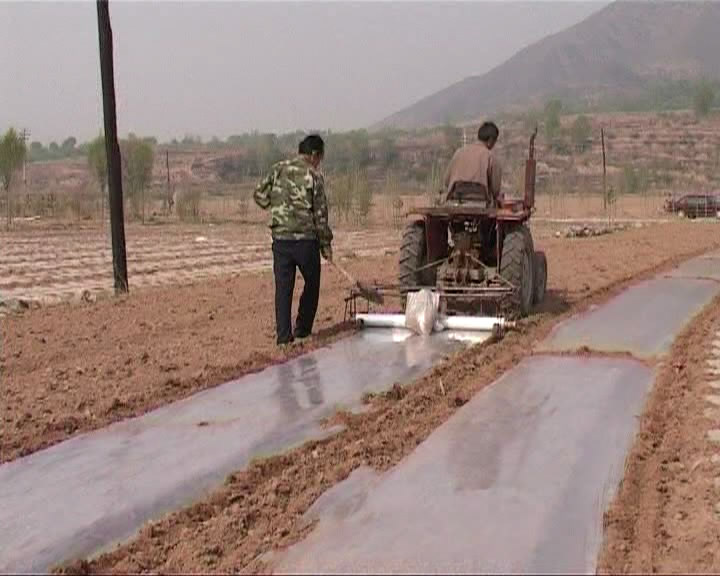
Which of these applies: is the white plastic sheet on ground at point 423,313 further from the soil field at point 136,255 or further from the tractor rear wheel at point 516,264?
the soil field at point 136,255

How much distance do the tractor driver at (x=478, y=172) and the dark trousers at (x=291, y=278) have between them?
1723 millimetres

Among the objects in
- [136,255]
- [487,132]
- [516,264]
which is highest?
[487,132]

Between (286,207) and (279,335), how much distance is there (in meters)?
1.04

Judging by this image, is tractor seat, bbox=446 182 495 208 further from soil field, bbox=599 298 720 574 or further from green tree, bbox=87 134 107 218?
green tree, bbox=87 134 107 218

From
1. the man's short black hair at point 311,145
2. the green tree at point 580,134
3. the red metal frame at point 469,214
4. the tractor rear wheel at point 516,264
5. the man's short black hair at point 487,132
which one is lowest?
the tractor rear wheel at point 516,264

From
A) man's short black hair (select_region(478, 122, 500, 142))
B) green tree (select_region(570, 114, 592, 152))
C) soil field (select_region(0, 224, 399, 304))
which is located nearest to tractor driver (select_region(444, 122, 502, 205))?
man's short black hair (select_region(478, 122, 500, 142))

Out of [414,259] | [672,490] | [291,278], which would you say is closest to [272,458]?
[672,490]

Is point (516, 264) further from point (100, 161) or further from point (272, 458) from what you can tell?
point (100, 161)

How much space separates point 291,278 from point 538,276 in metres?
3.33

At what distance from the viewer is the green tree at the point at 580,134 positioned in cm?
9012

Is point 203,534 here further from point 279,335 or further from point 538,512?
point 279,335

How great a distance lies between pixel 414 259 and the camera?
9711mm

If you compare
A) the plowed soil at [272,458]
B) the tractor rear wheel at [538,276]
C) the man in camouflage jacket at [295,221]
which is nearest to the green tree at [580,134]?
the plowed soil at [272,458]

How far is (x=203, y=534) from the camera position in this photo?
4.00m
